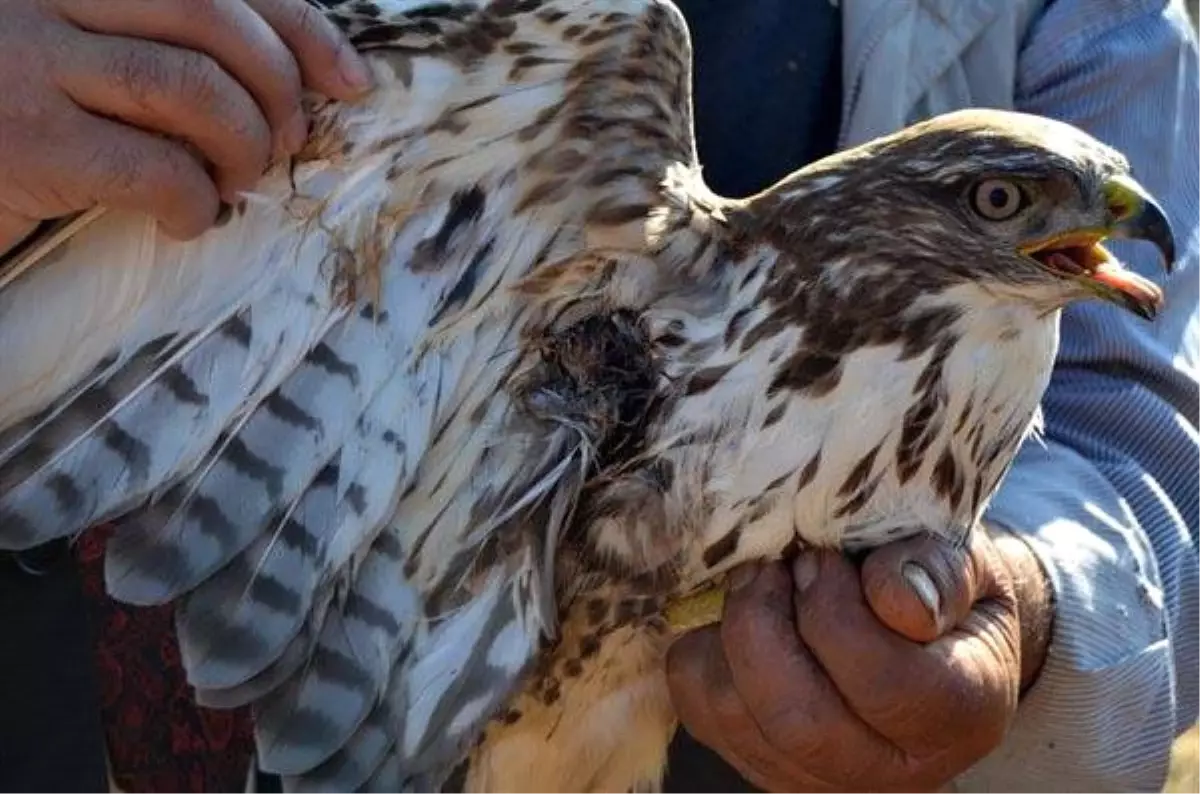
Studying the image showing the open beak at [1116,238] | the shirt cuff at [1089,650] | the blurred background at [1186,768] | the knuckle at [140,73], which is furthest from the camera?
the blurred background at [1186,768]

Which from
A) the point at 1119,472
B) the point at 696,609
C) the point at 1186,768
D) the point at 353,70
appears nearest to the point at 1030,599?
the point at 1119,472

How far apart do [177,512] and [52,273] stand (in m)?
0.34

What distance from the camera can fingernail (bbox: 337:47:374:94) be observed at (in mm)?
2236

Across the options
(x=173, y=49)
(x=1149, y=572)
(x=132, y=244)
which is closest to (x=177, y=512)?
(x=132, y=244)

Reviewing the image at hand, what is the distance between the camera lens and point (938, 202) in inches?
89.9

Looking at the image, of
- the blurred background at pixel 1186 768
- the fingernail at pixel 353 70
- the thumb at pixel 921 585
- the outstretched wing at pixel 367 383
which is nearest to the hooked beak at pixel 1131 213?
the thumb at pixel 921 585

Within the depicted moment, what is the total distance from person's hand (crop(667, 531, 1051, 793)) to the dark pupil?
0.41 metres

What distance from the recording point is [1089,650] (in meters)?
2.54

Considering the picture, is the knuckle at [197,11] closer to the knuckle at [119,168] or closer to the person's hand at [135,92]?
the person's hand at [135,92]

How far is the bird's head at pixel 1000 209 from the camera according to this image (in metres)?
2.22

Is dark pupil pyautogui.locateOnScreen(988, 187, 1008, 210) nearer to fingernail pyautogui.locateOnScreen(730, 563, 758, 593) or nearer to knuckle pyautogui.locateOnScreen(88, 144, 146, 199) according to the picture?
fingernail pyautogui.locateOnScreen(730, 563, 758, 593)

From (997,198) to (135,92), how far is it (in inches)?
39.2

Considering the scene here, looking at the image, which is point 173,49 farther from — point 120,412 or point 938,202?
point 938,202

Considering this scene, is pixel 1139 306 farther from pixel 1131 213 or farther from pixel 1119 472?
pixel 1119 472
